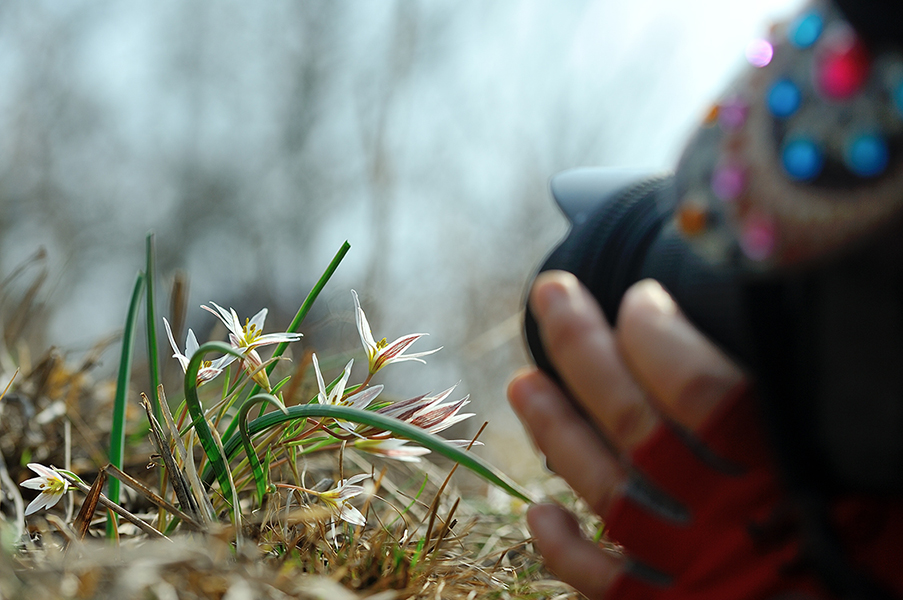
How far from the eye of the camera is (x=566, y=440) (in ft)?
1.77

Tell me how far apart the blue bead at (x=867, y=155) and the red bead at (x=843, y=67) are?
0.09 ft

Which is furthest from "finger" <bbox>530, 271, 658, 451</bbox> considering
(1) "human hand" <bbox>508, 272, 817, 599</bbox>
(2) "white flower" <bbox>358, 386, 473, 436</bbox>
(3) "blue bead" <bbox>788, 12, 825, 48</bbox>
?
(3) "blue bead" <bbox>788, 12, 825, 48</bbox>

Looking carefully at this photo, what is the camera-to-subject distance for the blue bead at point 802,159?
374 millimetres

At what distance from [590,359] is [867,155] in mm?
224

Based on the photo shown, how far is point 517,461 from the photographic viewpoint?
3.46 m

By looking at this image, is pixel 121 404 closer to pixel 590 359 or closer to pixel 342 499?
pixel 342 499

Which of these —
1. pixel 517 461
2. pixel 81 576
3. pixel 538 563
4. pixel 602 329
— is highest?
A: pixel 602 329

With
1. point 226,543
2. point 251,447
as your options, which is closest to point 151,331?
Answer: point 251,447

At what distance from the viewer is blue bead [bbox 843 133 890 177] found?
359 mm

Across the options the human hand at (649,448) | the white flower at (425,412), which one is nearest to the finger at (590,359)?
the human hand at (649,448)

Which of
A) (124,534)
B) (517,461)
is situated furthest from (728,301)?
(517,461)

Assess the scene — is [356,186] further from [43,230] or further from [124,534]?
[124,534]

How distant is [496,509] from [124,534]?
66 cm

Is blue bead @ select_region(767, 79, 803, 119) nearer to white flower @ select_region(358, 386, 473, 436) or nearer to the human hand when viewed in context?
the human hand
